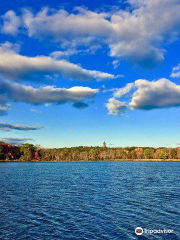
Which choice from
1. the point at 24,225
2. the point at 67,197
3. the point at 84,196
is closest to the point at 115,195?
the point at 84,196

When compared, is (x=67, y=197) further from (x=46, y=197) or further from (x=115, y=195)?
(x=115, y=195)

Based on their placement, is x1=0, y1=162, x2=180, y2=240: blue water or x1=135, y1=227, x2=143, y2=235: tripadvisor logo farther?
x1=135, y1=227, x2=143, y2=235: tripadvisor logo

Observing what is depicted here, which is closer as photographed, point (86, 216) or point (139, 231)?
point (139, 231)

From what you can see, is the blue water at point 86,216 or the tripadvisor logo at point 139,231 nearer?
the blue water at point 86,216

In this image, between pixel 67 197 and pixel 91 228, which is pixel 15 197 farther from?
pixel 91 228

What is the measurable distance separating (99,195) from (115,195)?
3.19 meters

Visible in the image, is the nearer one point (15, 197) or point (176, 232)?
point (176, 232)

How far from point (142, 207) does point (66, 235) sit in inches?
611

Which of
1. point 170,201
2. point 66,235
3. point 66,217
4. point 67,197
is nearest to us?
point 66,235

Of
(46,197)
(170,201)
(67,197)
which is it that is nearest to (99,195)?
(67,197)

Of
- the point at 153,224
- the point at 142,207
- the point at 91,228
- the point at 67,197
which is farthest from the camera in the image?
the point at 67,197

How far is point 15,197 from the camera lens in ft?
133

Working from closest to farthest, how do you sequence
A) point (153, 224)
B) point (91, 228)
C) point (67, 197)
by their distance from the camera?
point (91, 228)
point (153, 224)
point (67, 197)

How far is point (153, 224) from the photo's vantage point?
25.2m
